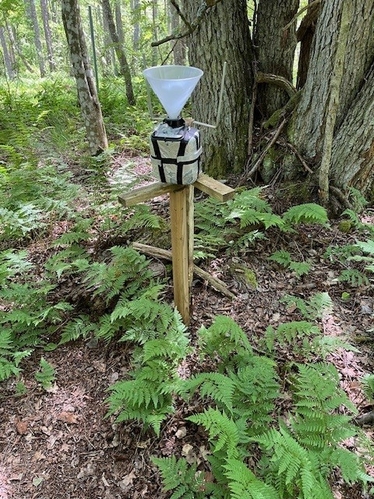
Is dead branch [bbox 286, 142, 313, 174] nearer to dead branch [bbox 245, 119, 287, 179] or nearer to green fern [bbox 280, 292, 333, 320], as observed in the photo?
dead branch [bbox 245, 119, 287, 179]

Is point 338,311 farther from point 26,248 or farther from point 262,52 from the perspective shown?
point 26,248

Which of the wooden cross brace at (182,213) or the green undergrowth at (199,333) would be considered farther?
the wooden cross brace at (182,213)

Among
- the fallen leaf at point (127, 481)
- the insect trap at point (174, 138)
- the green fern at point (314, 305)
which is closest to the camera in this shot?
the insect trap at point (174, 138)

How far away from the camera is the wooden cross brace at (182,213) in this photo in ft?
7.39

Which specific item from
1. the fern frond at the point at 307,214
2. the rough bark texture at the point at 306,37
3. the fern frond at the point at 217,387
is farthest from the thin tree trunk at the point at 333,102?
the fern frond at the point at 217,387

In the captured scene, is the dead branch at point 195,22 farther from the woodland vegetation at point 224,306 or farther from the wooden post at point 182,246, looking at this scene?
the wooden post at point 182,246

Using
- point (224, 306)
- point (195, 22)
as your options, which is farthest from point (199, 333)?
point (195, 22)

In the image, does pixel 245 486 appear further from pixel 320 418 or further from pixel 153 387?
pixel 153 387

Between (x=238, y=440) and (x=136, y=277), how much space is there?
1639 mm

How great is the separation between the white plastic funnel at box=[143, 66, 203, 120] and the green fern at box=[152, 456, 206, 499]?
77.8 inches

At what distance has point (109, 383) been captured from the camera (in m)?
2.82

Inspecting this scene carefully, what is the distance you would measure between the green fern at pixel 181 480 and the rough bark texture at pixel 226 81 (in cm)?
304

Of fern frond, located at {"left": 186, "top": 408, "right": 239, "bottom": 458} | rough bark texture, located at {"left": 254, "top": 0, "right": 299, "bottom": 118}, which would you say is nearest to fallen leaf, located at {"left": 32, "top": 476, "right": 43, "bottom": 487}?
fern frond, located at {"left": 186, "top": 408, "right": 239, "bottom": 458}

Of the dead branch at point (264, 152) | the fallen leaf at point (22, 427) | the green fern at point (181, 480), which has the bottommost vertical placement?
the fallen leaf at point (22, 427)
